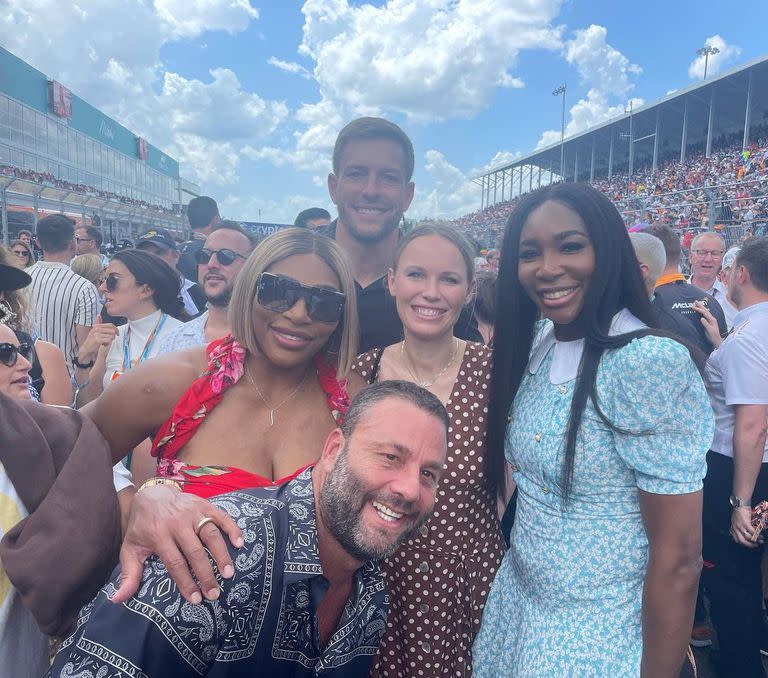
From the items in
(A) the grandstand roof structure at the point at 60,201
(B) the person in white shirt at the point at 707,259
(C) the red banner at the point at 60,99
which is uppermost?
(C) the red banner at the point at 60,99

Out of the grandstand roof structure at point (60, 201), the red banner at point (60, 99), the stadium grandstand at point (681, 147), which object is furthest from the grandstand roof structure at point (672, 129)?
the red banner at point (60, 99)

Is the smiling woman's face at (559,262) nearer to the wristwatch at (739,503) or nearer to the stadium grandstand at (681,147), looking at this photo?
the wristwatch at (739,503)

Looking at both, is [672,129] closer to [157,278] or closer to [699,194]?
[699,194]

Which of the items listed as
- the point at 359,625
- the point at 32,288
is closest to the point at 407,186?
the point at 359,625

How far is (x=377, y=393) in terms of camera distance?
1.69m

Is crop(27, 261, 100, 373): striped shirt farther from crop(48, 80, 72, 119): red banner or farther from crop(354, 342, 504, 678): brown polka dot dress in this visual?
crop(48, 80, 72, 119): red banner

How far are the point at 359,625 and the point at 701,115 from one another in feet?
125

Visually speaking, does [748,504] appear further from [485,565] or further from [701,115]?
[701,115]

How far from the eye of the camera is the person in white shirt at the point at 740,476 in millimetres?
3029

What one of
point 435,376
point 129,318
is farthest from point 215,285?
point 435,376

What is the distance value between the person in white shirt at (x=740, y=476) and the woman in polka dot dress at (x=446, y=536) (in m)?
1.71

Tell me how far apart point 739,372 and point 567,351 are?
1822 millimetres

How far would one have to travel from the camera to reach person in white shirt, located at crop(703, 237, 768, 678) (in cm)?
303

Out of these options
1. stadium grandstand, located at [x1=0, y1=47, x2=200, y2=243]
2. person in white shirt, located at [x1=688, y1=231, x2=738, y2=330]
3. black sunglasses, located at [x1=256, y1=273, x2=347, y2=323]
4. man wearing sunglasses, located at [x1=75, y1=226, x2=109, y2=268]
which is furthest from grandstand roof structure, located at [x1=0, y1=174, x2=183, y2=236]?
person in white shirt, located at [x1=688, y1=231, x2=738, y2=330]
